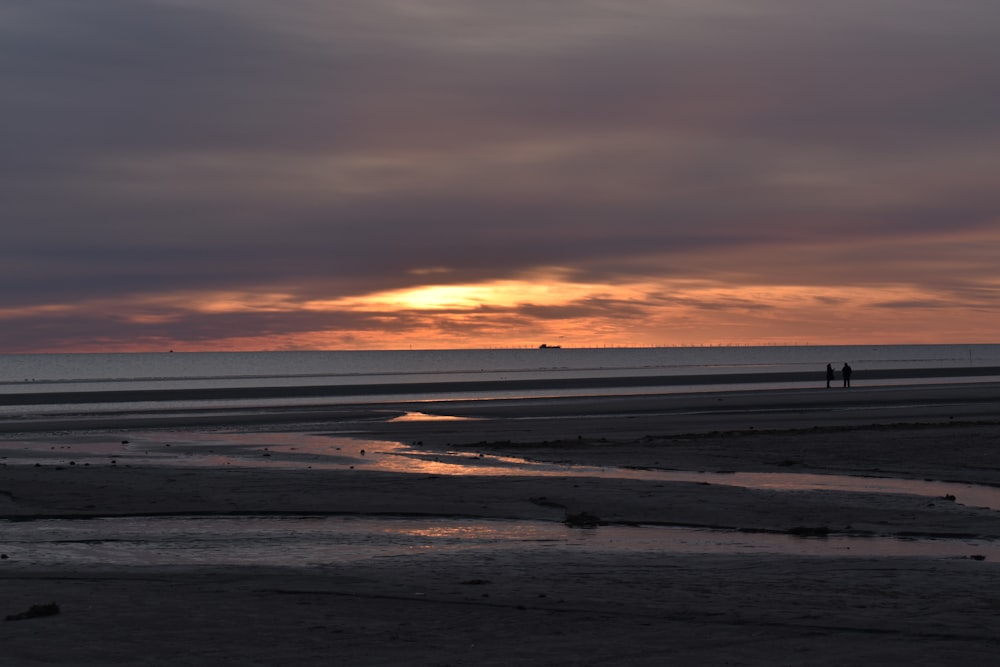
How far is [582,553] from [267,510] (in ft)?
27.5

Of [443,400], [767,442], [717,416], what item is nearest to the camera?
[767,442]

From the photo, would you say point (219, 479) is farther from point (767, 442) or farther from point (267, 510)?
point (767, 442)

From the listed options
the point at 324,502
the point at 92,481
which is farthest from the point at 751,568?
the point at 92,481

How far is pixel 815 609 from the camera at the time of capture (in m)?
13.2

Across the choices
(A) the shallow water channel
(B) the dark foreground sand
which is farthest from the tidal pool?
(B) the dark foreground sand

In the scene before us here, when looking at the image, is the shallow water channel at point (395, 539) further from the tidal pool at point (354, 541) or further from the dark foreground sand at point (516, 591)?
the dark foreground sand at point (516, 591)

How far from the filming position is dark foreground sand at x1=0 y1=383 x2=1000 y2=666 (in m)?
11.5

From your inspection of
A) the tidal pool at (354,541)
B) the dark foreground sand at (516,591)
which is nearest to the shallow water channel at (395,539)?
the tidal pool at (354,541)

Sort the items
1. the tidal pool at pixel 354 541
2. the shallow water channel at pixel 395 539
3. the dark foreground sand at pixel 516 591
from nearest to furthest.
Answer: the dark foreground sand at pixel 516 591, the tidal pool at pixel 354 541, the shallow water channel at pixel 395 539

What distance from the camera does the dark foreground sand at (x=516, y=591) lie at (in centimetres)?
1155

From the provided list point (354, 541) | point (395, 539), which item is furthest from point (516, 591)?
point (354, 541)

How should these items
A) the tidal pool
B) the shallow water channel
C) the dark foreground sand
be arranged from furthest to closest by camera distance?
the shallow water channel, the tidal pool, the dark foreground sand

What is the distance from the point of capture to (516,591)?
14.6 metres

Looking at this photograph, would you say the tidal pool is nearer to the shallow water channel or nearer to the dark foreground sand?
the shallow water channel
